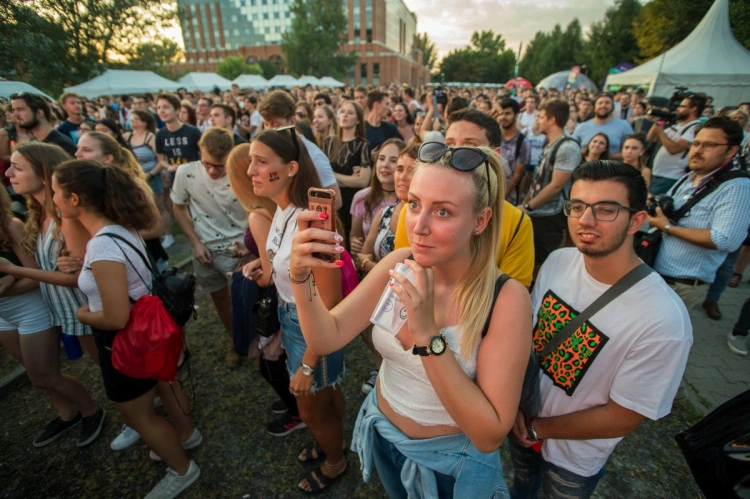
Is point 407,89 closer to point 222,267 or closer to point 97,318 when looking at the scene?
point 222,267

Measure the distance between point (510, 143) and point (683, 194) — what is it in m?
2.51

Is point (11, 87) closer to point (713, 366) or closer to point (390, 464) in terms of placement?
point (390, 464)

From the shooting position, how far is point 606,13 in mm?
37062

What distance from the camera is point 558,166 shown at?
13.9ft

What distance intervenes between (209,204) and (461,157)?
10.0 feet

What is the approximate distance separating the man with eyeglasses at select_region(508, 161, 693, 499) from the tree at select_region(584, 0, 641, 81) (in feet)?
130

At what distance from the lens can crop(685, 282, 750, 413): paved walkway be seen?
126 inches

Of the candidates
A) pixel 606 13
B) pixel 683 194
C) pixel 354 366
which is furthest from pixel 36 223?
pixel 606 13

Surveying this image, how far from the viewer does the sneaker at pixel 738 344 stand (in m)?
3.73

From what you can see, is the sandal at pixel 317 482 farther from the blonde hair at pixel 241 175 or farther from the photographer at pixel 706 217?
the photographer at pixel 706 217

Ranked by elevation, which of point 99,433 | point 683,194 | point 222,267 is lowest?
point 99,433

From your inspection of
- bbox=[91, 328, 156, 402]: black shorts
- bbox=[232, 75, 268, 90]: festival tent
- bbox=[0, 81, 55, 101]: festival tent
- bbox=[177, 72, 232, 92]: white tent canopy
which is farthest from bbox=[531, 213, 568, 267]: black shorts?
bbox=[232, 75, 268, 90]: festival tent

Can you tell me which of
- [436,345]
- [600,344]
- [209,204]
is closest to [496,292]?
[436,345]

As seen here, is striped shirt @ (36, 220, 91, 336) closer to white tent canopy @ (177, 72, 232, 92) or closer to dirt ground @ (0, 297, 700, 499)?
dirt ground @ (0, 297, 700, 499)
